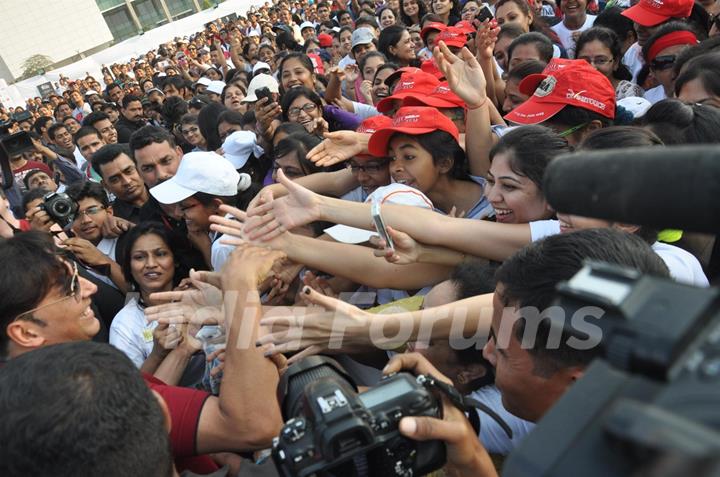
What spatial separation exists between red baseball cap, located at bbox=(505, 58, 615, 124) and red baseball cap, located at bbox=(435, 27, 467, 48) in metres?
1.88

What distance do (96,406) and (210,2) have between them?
43276mm

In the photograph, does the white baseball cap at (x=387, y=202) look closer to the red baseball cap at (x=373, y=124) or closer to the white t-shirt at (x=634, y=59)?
the red baseball cap at (x=373, y=124)

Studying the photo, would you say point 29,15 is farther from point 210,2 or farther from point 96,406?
point 96,406

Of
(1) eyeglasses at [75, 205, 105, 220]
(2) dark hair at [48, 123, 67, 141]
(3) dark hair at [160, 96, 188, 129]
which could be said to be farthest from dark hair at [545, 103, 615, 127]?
(2) dark hair at [48, 123, 67, 141]

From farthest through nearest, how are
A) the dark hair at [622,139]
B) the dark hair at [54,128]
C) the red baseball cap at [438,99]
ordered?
the dark hair at [54,128], the red baseball cap at [438,99], the dark hair at [622,139]

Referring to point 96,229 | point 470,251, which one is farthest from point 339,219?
point 96,229

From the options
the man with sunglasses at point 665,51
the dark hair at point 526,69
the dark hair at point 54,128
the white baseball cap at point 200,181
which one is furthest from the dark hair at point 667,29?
the dark hair at point 54,128

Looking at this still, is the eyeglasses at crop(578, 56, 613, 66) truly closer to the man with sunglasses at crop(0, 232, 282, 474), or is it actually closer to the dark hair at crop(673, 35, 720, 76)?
the dark hair at crop(673, 35, 720, 76)

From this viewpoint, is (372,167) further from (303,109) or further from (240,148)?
(240,148)

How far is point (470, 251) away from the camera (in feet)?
6.60

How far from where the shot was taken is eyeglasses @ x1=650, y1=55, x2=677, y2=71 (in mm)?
3340

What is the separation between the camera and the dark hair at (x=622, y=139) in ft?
5.79

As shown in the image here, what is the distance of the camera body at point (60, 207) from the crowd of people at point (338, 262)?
3 cm

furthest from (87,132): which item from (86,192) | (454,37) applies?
(454,37)
